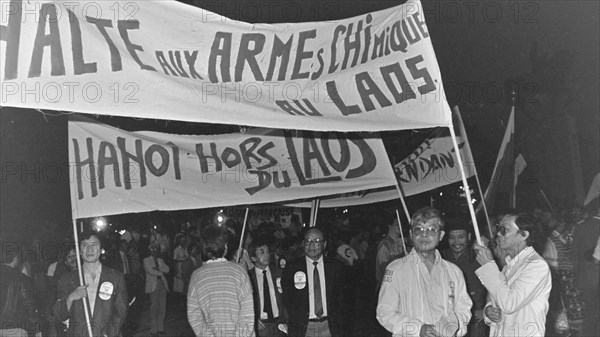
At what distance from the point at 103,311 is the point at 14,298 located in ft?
4.05

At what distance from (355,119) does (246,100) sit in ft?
2.99

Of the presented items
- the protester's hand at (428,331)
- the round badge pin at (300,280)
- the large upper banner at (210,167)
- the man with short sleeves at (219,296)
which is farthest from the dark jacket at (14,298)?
the protester's hand at (428,331)

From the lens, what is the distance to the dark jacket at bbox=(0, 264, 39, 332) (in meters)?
8.10

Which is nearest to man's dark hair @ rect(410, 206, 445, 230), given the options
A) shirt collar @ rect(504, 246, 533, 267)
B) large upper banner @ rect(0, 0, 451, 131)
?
shirt collar @ rect(504, 246, 533, 267)

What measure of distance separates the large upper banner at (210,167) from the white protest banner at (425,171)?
65.4 inches

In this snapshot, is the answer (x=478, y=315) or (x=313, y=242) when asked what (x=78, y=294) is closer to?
(x=313, y=242)

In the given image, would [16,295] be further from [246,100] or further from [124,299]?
[246,100]

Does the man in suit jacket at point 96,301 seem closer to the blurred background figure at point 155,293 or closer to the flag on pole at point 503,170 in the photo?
the flag on pole at point 503,170

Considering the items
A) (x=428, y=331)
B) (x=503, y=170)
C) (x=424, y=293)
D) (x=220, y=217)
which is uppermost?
(x=220, y=217)

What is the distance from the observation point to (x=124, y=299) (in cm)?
767

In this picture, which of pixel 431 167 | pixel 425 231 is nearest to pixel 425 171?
pixel 431 167

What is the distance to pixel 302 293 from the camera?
8383 mm

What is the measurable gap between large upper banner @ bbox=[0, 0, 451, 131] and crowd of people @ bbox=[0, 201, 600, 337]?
1140 millimetres

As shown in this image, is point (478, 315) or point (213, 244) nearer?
point (213, 244)
